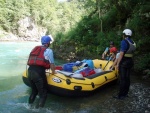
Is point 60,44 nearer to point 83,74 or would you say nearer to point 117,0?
point 117,0

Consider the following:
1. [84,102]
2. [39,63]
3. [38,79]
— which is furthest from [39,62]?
[84,102]

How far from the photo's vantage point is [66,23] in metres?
60.1

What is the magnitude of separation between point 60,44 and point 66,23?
4549 cm

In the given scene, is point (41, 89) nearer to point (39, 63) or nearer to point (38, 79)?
point (38, 79)

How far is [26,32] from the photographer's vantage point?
1903 inches

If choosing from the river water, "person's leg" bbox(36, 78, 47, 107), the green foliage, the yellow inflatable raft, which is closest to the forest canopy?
the green foliage

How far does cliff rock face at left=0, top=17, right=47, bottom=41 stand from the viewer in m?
45.1

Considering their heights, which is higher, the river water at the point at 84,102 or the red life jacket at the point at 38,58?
the red life jacket at the point at 38,58

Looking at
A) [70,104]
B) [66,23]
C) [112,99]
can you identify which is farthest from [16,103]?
[66,23]

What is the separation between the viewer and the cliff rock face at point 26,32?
148 feet

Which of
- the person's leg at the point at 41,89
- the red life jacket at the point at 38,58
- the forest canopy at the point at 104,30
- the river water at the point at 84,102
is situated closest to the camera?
the red life jacket at the point at 38,58

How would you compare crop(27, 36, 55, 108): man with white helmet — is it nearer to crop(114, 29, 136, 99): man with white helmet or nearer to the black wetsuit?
the black wetsuit

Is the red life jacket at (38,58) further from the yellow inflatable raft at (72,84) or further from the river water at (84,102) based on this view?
the river water at (84,102)

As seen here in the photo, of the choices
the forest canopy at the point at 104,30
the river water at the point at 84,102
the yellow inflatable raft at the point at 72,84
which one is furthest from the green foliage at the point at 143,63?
the yellow inflatable raft at the point at 72,84
